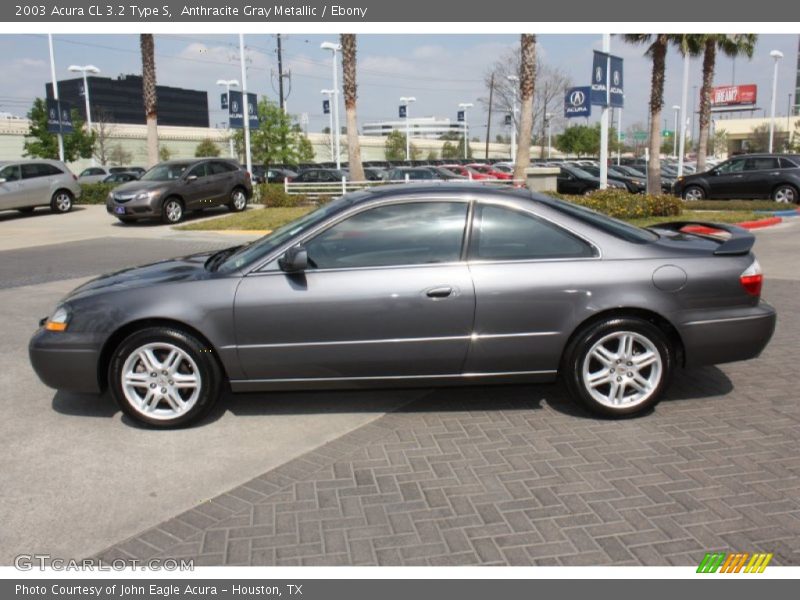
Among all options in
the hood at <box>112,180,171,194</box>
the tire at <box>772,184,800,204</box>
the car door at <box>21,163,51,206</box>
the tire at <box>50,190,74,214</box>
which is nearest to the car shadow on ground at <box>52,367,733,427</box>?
the hood at <box>112,180,171,194</box>

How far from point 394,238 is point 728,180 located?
2097 centimetres

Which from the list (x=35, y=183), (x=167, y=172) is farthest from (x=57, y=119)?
(x=167, y=172)

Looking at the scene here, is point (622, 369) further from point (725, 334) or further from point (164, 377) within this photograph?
point (164, 377)

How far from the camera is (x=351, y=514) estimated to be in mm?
3641

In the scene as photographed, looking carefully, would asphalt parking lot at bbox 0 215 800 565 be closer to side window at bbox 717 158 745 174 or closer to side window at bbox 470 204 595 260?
side window at bbox 470 204 595 260

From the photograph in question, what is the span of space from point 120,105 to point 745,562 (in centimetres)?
10401

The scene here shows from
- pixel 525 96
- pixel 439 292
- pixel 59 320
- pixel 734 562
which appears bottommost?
pixel 734 562

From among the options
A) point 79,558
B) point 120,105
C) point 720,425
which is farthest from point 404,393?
point 120,105

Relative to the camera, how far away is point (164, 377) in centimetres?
471

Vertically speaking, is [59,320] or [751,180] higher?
[751,180]

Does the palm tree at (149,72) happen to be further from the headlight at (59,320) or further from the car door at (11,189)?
the headlight at (59,320)

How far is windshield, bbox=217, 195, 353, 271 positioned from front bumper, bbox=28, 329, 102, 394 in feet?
3.38

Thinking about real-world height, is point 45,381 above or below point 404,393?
above

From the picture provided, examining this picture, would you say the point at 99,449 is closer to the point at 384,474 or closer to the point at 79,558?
the point at 79,558
